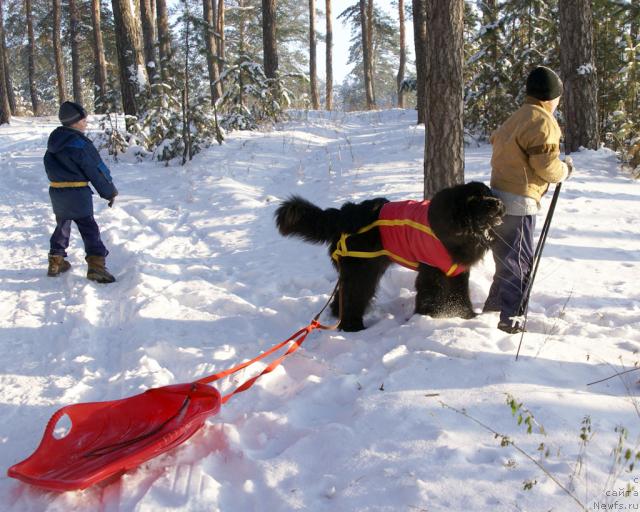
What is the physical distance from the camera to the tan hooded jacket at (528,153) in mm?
3424

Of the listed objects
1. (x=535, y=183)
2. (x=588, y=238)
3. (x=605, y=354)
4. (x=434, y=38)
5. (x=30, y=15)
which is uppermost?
(x=30, y=15)

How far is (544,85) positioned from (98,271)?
4.49 meters

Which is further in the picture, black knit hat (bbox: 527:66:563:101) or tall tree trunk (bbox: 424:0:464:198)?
tall tree trunk (bbox: 424:0:464:198)

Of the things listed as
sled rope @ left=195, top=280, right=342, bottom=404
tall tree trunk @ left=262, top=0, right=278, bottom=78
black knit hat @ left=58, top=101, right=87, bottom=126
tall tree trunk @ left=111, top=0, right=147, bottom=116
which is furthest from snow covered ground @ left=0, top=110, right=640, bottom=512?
tall tree trunk @ left=262, top=0, right=278, bottom=78

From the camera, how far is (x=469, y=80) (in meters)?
10.5

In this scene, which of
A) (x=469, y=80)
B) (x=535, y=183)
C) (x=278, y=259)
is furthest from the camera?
(x=469, y=80)

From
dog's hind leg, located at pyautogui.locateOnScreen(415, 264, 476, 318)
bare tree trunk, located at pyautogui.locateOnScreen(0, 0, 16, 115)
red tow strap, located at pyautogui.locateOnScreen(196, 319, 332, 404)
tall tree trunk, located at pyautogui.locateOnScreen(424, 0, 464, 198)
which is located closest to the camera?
red tow strap, located at pyautogui.locateOnScreen(196, 319, 332, 404)

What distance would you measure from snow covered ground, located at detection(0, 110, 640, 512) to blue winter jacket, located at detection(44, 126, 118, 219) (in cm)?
79

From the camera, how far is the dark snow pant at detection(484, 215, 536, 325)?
3.75 meters

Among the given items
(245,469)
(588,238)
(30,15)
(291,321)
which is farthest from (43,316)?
(30,15)

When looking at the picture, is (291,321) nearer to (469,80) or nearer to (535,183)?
(535,183)

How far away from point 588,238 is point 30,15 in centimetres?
3319

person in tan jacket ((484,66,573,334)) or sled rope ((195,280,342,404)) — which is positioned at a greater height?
person in tan jacket ((484,66,573,334))

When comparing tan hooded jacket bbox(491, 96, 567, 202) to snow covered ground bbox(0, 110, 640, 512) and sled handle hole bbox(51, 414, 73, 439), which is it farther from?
sled handle hole bbox(51, 414, 73, 439)
